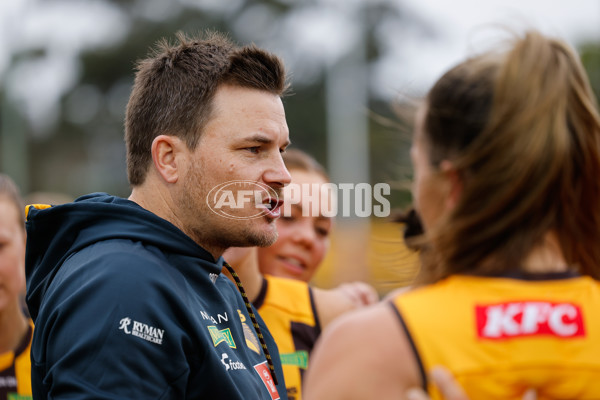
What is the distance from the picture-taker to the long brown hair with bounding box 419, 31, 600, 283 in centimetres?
157

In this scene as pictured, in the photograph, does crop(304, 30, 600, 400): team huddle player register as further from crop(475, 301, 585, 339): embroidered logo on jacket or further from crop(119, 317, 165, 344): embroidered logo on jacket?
crop(119, 317, 165, 344): embroidered logo on jacket

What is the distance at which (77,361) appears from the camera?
206cm

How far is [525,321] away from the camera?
4.92 ft

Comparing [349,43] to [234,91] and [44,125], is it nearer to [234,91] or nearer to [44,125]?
[44,125]

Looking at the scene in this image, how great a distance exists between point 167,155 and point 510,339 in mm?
1725

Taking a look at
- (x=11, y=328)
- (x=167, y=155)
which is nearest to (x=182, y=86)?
(x=167, y=155)

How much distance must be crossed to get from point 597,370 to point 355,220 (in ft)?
56.6

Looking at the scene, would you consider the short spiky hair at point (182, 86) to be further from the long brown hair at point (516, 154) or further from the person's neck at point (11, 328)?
the person's neck at point (11, 328)

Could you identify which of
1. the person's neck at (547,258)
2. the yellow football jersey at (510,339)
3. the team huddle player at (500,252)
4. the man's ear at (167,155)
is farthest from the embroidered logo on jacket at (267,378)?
the person's neck at (547,258)

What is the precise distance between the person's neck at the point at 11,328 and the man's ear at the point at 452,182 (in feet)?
9.73

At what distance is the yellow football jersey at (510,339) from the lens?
1476 millimetres

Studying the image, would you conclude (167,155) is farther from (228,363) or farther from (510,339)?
(510,339)

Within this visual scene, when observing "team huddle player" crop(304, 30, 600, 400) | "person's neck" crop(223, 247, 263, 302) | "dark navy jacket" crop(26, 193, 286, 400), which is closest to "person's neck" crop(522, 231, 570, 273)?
"team huddle player" crop(304, 30, 600, 400)

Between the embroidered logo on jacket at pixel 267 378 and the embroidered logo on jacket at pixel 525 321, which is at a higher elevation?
the embroidered logo on jacket at pixel 525 321
